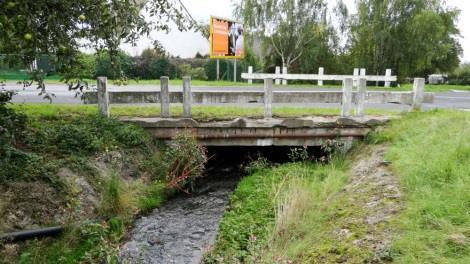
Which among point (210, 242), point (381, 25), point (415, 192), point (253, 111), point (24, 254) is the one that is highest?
point (381, 25)

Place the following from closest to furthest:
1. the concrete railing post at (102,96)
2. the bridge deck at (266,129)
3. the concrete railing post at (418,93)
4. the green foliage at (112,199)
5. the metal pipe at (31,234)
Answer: the metal pipe at (31,234) → the green foliage at (112,199) → the concrete railing post at (102,96) → the bridge deck at (266,129) → the concrete railing post at (418,93)

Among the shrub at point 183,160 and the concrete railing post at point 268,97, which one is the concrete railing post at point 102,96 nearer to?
the shrub at point 183,160

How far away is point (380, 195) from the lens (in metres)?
4.96

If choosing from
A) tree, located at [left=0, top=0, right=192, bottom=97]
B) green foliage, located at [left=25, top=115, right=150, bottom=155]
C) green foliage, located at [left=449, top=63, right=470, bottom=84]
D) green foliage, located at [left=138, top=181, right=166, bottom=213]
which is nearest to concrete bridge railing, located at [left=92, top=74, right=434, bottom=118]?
green foliage, located at [left=25, top=115, right=150, bottom=155]

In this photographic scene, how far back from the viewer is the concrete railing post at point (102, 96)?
7.22 metres

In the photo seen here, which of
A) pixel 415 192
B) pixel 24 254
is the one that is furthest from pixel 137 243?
pixel 415 192

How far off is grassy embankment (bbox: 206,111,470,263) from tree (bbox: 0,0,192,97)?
108 inches

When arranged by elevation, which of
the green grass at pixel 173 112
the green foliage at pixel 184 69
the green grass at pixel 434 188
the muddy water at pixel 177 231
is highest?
the green foliage at pixel 184 69

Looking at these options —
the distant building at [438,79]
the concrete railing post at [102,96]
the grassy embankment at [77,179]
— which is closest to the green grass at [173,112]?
the grassy embankment at [77,179]

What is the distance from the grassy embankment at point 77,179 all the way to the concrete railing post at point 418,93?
4985 mm

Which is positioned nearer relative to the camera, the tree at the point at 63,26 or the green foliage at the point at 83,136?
the tree at the point at 63,26

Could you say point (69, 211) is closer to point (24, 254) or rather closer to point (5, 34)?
point (24, 254)

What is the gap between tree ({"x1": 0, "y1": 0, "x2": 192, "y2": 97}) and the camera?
3.24 m

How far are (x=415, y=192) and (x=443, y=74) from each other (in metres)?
30.8
